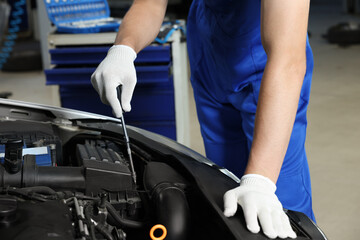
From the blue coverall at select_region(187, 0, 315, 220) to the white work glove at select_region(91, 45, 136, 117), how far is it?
26 centimetres

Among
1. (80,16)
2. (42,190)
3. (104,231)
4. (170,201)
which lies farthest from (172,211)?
(80,16)

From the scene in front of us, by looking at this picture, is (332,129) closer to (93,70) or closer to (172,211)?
(93,70)

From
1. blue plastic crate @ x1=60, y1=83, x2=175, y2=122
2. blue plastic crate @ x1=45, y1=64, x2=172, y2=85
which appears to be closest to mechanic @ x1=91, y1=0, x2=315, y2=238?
blue plastic crate @ x1=45, y1=64, x2=172, y2=85

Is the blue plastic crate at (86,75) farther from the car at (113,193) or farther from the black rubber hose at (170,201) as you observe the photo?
the black rubber hose at (170,201)

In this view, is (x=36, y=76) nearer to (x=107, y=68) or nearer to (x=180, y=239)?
(x=107, y=68)

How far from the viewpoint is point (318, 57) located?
5.18 m

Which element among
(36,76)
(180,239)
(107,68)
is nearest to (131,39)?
(107,68)

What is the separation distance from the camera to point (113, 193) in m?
1.12

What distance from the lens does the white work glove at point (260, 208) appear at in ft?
2.94

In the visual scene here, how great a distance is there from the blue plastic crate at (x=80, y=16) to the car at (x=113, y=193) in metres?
1.02

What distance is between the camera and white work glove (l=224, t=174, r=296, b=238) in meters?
0.90

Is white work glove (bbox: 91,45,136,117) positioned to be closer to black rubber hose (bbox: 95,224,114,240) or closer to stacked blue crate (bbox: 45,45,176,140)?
black rubber hose (bbox: 95,224,114,240)

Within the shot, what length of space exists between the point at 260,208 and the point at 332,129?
2474mm

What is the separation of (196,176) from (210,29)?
1.82 feet
